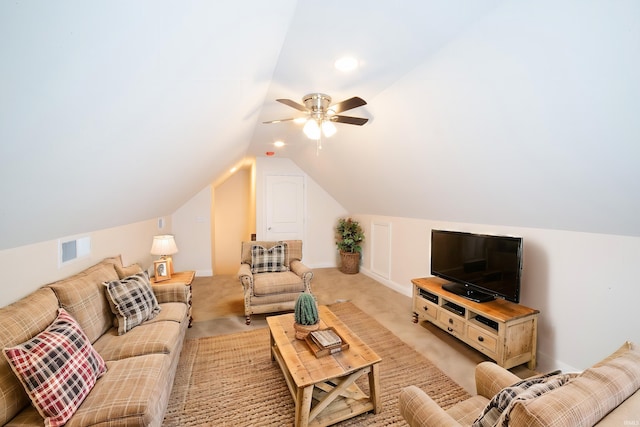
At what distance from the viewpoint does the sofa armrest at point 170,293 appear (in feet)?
8.63

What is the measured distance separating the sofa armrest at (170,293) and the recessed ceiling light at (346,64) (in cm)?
247

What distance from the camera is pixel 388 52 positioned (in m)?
1.77

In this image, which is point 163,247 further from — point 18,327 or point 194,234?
point 18,327

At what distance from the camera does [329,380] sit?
5.51ft

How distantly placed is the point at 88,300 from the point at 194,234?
11.0 feet

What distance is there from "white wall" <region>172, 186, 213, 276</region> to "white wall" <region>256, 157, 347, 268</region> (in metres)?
1.00

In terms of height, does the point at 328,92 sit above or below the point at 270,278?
above

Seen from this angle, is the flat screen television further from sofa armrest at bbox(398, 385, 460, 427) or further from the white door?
the white door

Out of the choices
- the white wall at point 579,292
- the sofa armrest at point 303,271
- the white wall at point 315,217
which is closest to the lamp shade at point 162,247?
the sofa armrest at point 303,271

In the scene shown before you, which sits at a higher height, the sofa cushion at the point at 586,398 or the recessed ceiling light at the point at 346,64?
the recessed ceiling light at the point at 346,64

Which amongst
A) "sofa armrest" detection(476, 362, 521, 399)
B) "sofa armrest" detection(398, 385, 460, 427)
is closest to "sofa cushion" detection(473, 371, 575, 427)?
"sofa armrest" detection(398, 385, 460, 427)

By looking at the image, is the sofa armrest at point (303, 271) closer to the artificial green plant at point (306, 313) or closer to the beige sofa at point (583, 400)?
the artificial green plant at point (306, 313)

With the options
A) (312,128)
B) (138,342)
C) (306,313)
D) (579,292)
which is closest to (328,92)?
(312,128)

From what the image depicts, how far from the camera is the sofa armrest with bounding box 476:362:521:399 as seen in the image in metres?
1.34
